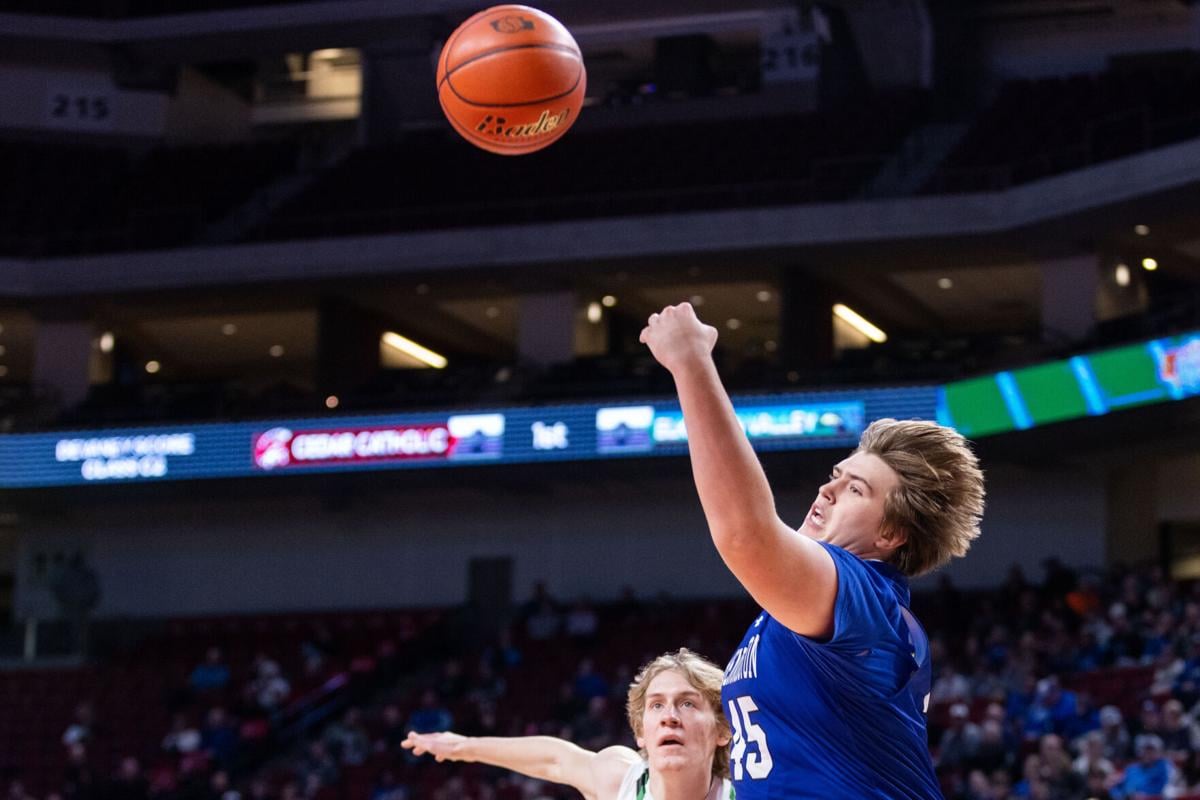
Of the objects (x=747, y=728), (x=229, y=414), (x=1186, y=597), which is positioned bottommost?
(x=747, y=728)

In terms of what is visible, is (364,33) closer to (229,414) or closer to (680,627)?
(229,414)

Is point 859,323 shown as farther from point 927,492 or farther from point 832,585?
point 832,585

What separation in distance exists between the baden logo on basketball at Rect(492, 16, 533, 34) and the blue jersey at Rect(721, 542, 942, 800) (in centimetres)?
647

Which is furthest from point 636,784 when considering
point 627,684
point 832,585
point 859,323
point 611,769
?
point 859,323

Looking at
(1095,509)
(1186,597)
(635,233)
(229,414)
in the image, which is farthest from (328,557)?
(1186,597)

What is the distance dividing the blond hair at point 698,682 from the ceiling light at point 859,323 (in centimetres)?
2197

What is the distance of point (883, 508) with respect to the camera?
3.09 meters

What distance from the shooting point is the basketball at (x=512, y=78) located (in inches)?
360

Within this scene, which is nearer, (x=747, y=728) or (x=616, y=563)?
(x=747, y=728)

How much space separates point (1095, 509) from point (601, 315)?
8.04 m

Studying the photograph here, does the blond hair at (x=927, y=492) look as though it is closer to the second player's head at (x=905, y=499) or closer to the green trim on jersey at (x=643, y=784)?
the second player's head at (x=905, y=499)

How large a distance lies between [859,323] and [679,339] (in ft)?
81.5

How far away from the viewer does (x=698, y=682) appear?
439 cm

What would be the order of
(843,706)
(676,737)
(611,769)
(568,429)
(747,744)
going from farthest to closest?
(568,429), (611,769), (676,737), (747,744), (843,706)
